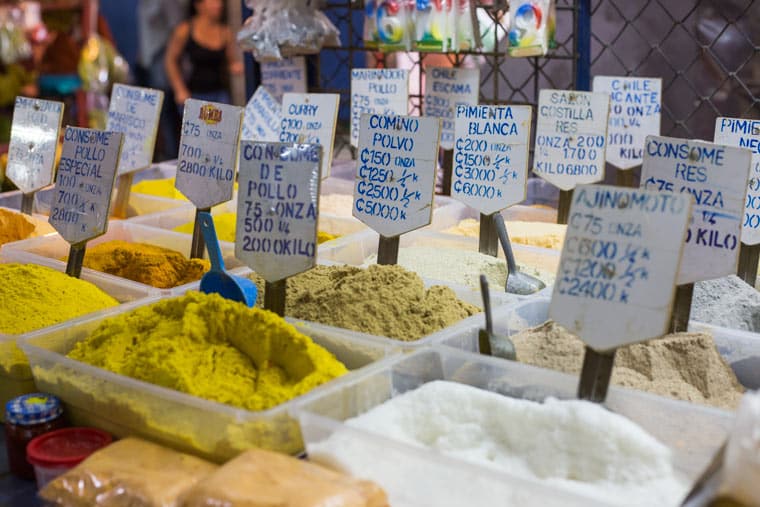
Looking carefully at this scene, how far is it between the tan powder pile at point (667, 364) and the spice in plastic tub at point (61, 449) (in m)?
0.64

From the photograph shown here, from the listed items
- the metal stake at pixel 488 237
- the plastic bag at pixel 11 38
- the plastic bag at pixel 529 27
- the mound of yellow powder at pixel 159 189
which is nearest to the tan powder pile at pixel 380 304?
the metal stake at pixel 488 237

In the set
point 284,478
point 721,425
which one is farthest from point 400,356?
point 721,425

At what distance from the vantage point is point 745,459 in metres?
0.82

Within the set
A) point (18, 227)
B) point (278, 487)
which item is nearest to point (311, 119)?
point (18, 227)

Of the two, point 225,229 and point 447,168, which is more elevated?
point 447,168

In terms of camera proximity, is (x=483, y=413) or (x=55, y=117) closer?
(x=483, y=413)

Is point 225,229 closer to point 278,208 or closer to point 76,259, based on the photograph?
point 76,259

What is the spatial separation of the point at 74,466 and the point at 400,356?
0.46 metres

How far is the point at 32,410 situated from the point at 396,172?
0.79 metres

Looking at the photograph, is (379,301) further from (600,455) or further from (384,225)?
(600,455)

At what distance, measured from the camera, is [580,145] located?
6.88 ft

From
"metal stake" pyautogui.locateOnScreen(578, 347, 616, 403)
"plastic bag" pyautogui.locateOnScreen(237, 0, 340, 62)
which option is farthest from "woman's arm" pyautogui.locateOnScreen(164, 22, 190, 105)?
"metal stake" pyautogui.locateOnScreen(578, 347, 616, 403)

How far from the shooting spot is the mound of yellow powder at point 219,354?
3.84ft

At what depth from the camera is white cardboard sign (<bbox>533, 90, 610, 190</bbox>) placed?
6.78ft
